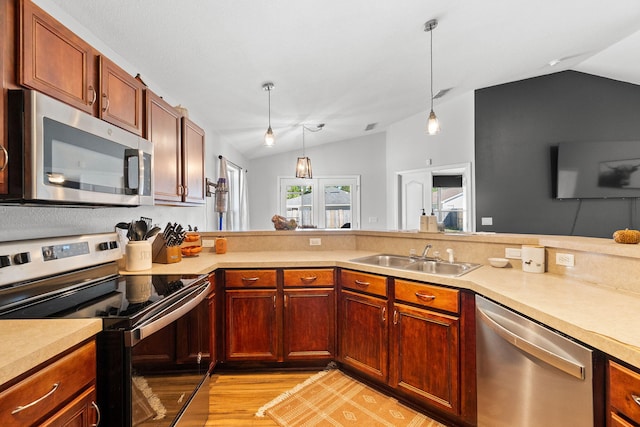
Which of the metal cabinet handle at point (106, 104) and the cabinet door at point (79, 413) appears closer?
the cabinet door at point (79, 413)

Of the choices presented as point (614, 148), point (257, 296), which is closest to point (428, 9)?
point (257, 296)

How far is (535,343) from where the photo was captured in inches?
45.4

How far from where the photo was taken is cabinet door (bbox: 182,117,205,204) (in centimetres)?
237

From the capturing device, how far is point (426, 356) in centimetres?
174

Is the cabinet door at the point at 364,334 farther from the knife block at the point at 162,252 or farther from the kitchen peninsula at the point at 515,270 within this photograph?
the knife block at the point at 162,252

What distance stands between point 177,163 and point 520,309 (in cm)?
231

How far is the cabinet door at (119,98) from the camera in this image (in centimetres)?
150

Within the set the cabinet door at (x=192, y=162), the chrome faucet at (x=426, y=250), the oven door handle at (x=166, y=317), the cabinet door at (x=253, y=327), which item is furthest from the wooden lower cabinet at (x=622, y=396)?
the cabinet door at (x=192, y=162)

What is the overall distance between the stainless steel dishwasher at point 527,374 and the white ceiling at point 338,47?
199cm

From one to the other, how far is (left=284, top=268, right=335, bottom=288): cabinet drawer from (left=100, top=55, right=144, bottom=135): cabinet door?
1348 millimetres

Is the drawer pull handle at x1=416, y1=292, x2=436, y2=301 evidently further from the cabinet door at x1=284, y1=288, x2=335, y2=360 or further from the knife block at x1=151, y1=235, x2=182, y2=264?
the knife block at x1=151, y1=235, x2=182, y2=264

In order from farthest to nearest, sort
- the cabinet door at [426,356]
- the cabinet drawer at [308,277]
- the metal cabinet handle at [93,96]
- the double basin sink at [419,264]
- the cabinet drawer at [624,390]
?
1. the cabinet drawer at [308,277]
2. the double basin sink at [419,264]
3. the cabinet door at [426,356]
4. the metal cabinet handle at [93,96]
5. the cabinet drawer at [624,390]

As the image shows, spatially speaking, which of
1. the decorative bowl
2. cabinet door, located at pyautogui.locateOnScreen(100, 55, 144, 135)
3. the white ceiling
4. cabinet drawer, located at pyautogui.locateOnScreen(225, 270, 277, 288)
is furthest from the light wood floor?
the white ceiling

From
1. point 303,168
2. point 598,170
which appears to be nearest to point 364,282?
point 303,168
